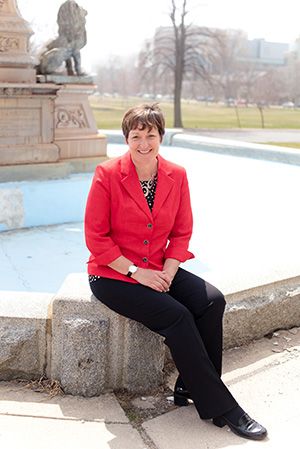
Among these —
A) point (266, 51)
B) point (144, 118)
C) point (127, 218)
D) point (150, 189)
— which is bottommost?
point (127, 218)

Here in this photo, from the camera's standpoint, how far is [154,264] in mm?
2883

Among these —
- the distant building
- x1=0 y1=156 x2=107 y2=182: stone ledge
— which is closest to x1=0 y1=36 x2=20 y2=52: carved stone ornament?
x1=0 y1=156 x2=107 y2=182: stone ledge

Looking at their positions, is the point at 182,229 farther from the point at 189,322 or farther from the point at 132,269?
the point at 189,322

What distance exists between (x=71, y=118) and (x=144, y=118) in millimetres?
5780

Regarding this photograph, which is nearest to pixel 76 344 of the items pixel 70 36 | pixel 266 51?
pixel 70 36

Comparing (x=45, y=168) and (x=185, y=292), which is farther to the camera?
(x=45, y=168)

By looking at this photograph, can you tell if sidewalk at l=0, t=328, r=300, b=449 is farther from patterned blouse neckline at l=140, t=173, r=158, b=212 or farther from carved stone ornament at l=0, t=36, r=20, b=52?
carved stone ornament at l=0, t=36, r=20, b=52

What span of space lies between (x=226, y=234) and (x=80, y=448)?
427 cm

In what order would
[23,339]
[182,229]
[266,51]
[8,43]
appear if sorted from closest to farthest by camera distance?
1. [23,339]
2. [182,229]
3. [8,43]
4. [266,51]

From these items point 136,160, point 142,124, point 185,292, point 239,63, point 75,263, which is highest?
point 239,63

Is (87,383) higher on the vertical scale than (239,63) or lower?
lower

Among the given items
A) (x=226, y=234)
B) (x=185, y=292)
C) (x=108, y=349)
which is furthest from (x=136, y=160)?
(x=226, y=234)

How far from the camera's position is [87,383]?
2766 mm

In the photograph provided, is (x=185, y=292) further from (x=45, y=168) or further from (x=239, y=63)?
(x=239, y=63)
